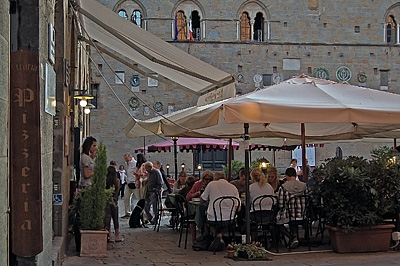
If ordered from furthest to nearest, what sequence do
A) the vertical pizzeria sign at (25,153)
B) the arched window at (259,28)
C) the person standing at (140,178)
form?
1. the arched window at (259,28)
2. the person standing at (140,178)
3. the vertical pizzeria sign at (25,153)

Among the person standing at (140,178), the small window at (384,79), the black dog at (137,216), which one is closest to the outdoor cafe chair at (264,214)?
the black dog at (137,216)

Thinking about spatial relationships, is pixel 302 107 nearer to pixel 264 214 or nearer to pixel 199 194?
pixel 264 214

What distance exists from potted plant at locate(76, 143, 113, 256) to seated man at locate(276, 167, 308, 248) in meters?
2.26

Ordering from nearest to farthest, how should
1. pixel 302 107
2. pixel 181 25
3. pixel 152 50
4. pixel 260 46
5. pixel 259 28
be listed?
pixel 302 107 → pixel 152 50 → pixel 181 25 → pixel 260 46 → pixel 259 28

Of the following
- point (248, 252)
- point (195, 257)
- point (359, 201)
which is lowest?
point (195, 257)

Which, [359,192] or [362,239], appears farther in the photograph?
[362,239]

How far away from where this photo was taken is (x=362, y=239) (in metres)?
8.70

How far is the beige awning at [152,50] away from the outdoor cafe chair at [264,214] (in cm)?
146

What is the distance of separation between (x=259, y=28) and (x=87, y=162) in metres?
22.1

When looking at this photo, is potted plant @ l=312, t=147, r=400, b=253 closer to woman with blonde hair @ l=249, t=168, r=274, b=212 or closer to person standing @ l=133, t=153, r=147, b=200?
woman with blonde hair @ l=249, t=168, r=274, b=212

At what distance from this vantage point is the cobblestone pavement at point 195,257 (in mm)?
8133

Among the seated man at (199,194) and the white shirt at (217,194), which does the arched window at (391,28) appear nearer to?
the seated man at (199,194)

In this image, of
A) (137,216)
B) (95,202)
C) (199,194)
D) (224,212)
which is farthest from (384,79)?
→ (95,202)

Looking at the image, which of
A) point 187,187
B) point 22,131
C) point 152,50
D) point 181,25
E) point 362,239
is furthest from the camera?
point 181,25
